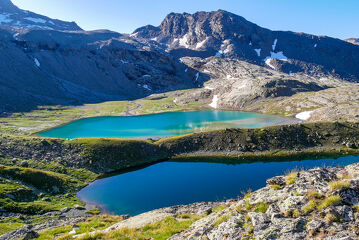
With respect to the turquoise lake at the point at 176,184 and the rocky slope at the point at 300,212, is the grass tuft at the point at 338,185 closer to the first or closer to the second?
the rocky slope at the point at 300,212

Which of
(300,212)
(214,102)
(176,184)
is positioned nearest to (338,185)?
(300,212)

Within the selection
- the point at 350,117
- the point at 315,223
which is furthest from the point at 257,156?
the point at 350,117

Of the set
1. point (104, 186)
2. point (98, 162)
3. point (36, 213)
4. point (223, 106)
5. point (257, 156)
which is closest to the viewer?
point (36, 213)

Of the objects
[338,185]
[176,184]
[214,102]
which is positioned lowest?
[176,184]

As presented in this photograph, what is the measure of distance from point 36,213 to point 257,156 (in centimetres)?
4975

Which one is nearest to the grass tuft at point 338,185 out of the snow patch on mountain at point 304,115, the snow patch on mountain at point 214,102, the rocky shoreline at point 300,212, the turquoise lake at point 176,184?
the rocky shoreline at point 300,212

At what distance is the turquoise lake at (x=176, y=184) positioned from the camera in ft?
125

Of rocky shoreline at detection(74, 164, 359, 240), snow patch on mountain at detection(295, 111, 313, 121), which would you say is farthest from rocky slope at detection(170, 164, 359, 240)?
snow patch on mountain at detection(295, 111, 313, 121)

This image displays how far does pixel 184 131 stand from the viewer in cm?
8800

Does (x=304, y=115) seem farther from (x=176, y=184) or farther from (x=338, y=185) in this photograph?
(x=338, y=185)

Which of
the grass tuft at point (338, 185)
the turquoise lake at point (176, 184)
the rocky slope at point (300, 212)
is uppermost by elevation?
the grass tuft at point (338, 185)

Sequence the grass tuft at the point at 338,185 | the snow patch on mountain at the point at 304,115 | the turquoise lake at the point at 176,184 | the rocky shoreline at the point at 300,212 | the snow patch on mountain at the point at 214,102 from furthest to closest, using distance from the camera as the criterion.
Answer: the snow patch on mountain at the point at 214,102 → the snow patch on mountain at the point at 304,115 → the turquoise lake at the point at 176,184 → the grass tuft at the point at 338,185 → the rocky shoreline at the point at 300,212

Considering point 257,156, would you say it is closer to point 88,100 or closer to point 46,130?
point 46,130

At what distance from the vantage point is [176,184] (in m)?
45.5
